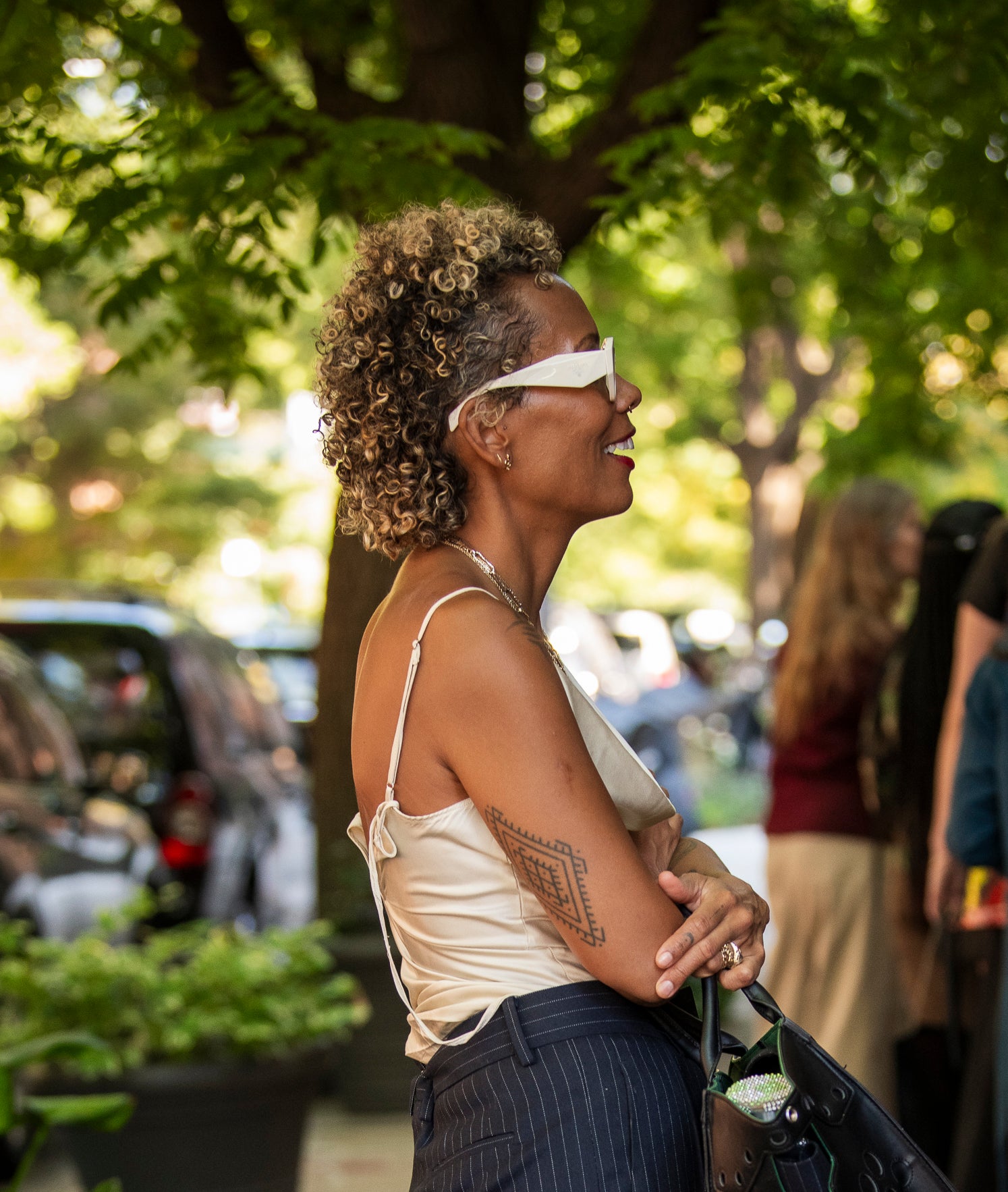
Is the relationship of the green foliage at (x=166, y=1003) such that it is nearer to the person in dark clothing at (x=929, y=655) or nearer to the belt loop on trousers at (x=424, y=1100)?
the person in dark clothing at (x=929, y=655)

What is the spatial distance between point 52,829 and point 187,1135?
201cm

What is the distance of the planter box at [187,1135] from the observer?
449 centimetres

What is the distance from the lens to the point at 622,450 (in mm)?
2189

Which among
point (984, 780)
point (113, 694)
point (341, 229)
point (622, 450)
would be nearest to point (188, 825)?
point (113, 694)

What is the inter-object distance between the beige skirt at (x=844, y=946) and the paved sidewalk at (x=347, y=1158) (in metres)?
1.60

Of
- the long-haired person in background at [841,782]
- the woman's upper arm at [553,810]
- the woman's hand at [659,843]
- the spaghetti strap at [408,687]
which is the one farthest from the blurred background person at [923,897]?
the spaghetti strap at [408,687]

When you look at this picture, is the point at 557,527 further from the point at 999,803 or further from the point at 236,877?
the point at 236,877

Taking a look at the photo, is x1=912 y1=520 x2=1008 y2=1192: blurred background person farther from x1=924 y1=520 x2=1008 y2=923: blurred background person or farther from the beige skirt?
the beige skirt

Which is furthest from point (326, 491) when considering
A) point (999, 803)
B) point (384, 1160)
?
point (999, 803)

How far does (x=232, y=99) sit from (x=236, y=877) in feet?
13.7

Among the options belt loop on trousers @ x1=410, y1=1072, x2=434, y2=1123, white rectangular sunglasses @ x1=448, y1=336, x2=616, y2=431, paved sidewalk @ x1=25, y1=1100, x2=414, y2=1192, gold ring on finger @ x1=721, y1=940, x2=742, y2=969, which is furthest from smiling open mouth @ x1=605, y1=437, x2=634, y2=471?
paved sidewalk @ x1=25, y1=1100, x2=414, y2=1192

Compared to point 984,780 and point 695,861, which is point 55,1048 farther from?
point 984,780

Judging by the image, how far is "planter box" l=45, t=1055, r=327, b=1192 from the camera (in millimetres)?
4492

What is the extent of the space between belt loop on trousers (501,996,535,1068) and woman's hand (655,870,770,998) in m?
0.20
